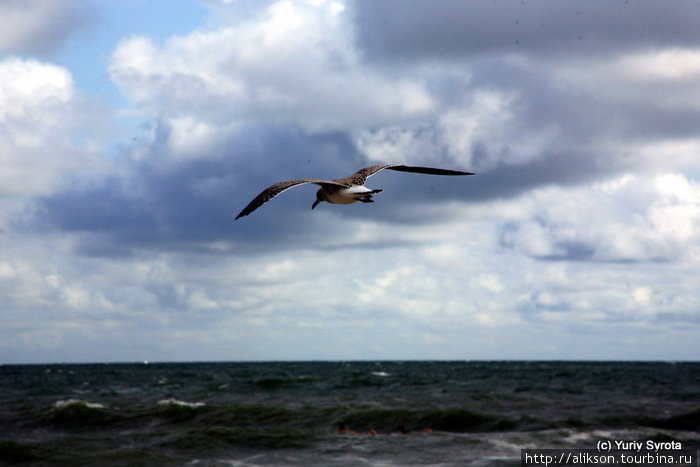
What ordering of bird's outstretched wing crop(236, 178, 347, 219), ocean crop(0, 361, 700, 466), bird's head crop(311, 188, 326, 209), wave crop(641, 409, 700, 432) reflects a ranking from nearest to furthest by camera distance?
bird's outstretched wing crop(236, 178, 347, 219), bird's head crop(311, 188, 326, 209), ocean crop(0, 361, 700, 466), wave crop(641, 409, 700, 432)

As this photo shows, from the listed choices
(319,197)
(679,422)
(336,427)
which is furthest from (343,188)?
(679,422)

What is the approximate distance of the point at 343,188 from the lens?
9.55 metres

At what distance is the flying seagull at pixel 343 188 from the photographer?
343 inches

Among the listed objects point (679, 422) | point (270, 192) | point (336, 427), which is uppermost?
point (270, 192)

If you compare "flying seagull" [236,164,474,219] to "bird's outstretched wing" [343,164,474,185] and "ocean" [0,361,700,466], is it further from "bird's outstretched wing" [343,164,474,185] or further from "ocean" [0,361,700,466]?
"ocean" [0,361,700,466]

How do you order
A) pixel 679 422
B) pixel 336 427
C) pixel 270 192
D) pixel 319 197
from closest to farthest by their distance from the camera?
pixel 270 192, pixel 319 197, pixel 336 427, pixel 679 422

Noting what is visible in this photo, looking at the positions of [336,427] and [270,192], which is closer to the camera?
[270,192]

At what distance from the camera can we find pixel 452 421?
80.6 feet

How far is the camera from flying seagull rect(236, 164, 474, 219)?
871cm

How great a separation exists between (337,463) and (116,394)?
24.5m

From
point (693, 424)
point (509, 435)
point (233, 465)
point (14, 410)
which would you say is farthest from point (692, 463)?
point (14, 410)

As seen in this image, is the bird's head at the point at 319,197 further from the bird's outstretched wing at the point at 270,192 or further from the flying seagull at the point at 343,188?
the bird's outstretched wing at the point at 270,192

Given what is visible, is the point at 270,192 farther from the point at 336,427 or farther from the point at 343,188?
the point at 336,427

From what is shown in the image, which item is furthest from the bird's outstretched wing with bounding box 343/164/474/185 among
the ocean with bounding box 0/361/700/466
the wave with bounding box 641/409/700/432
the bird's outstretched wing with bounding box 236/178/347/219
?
the wave with bounding box 641/409/700/432
